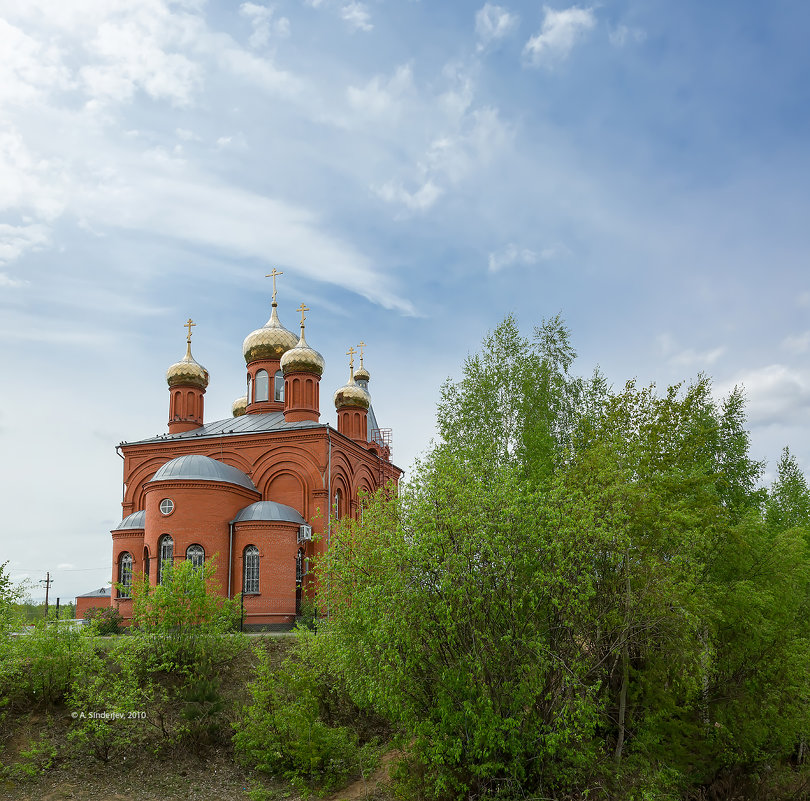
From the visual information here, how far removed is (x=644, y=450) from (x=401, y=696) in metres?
6.80

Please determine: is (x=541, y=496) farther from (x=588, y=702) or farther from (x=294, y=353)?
(x=294, y=353)

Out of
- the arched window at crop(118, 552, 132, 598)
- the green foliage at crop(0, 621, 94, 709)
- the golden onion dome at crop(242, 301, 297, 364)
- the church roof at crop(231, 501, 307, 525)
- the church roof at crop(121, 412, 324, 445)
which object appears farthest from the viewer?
the golden onion dome at crop(242, 301, 297, 364)

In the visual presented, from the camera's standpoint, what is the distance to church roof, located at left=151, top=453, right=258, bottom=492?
2542 centimetres

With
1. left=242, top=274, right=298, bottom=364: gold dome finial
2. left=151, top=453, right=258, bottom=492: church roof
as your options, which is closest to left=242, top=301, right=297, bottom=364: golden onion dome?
left=242, top=274, right=298, bottom=364: gold dome finial

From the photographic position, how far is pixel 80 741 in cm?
1432

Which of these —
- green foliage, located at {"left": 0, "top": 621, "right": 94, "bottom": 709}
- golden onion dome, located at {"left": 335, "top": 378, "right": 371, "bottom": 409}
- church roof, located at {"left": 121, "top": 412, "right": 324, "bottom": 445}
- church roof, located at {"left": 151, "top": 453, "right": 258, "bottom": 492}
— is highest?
golden onion dome, located at {"left": 335, "top": 378, "right": 371, "bottom": 409}

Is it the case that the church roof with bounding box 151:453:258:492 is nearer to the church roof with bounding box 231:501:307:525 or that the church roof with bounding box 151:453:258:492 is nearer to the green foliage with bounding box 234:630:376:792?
the church roof with bounding box 231:501:307:525

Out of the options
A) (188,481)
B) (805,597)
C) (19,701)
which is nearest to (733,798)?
(805,597)

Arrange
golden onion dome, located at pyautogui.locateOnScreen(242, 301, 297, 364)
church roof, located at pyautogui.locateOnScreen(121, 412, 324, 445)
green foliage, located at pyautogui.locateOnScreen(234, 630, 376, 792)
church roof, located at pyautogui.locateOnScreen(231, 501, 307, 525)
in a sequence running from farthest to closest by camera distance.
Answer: golden onion dome, located at pyautogui.locateOnScreen(242, 301, 297, 364), church roof, located at pyautogui.locateOnScreen(121, 412, 324, 445), church roof, located at pyautogui.locateOnScreen(231, 501, 307, 525), green foliage, located at pyautogui.locateOnScreen(234, 630, 376, 792)

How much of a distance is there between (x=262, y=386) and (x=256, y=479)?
19.5ft

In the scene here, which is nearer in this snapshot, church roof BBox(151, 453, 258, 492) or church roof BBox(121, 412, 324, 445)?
church roof BBox(151, 453, 258, 492)

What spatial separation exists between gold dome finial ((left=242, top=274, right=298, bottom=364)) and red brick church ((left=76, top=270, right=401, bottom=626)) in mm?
43

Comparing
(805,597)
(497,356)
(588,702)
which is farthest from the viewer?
(497,356)

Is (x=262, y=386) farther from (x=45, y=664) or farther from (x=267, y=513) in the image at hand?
(x=45, y=664)
